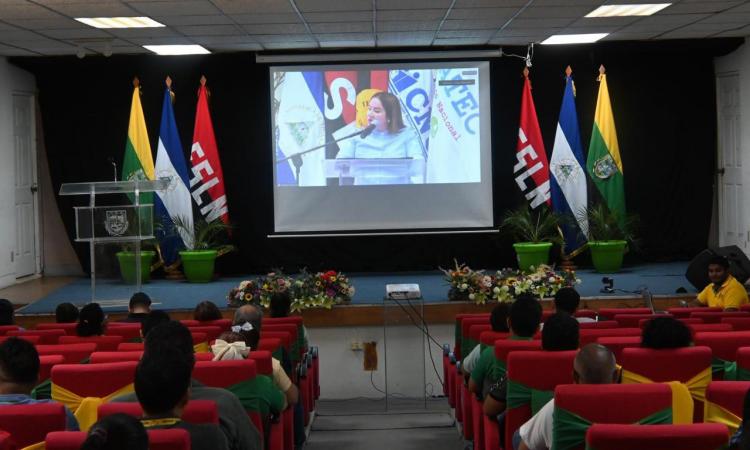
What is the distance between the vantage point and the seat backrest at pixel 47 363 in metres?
4.40

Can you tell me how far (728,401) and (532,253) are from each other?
8747 mm

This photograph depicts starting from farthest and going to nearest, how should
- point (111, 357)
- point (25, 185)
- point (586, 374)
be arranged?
point (25, 185) → point (111, 357) → point (586, 374)

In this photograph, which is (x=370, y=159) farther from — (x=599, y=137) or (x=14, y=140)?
(x=14, y=140)

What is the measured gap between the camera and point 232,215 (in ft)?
41.3

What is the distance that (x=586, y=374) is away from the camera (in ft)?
11.1

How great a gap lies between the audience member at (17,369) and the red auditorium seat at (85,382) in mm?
244

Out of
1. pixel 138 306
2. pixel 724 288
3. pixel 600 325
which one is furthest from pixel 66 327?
pixel 724 288

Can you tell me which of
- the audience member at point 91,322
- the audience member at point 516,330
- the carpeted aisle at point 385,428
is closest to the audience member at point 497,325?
the audience member at point 516,330

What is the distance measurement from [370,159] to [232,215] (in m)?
1.91

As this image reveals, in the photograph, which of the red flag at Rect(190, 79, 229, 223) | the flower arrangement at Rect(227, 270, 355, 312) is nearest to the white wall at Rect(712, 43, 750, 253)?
the flower arrangement at Rect(227, 270, 355, 312)

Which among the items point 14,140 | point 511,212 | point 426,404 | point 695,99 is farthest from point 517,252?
point 14,140

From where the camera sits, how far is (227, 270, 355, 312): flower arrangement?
8.89 meters

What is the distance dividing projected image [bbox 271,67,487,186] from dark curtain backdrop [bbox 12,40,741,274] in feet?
1.40

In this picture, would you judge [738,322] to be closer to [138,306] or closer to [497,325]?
[497,325]
